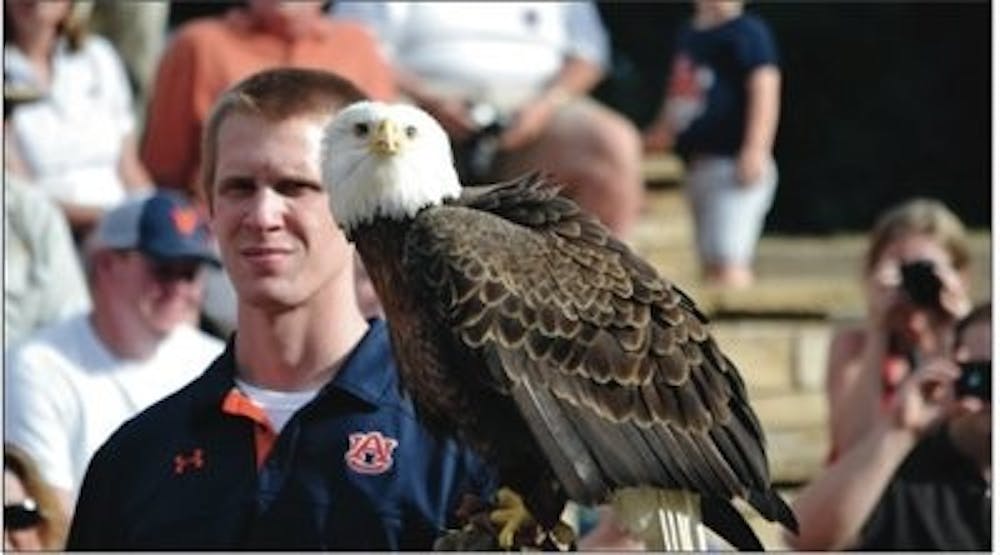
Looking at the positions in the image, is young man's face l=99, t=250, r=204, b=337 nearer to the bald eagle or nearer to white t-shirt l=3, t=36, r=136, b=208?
white t-shirt l=3, t=36, r=136, b=208

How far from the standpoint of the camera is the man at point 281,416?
512 cm

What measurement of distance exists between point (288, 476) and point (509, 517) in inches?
26.3

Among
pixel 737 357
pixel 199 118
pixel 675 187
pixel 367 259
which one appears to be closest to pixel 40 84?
pixel 199 118

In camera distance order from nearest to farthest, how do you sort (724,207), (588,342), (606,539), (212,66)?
(588,342) → (606,539) → (212,66) → (724,207)

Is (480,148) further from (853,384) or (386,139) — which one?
(386,139)

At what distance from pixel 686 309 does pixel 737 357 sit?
17.5 feet

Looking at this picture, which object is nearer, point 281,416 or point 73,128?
point 281,416

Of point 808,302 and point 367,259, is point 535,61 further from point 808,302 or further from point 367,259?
point 367,259

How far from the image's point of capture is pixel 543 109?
10156 mm

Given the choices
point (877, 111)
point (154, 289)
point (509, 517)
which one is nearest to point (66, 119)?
point (154, 289)

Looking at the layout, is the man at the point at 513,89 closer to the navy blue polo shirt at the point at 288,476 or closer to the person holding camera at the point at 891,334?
the person holding camera at the point at 891,334

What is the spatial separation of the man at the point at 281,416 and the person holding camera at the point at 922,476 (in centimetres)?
207

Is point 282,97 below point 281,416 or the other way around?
the other way around

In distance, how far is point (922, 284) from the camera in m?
8.37
